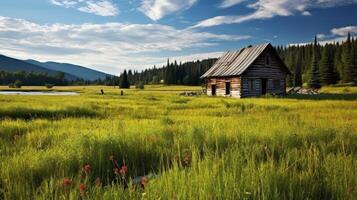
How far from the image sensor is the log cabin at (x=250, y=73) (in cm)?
4028

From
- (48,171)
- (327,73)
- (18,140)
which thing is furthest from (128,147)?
(327,73)

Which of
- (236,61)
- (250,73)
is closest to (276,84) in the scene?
(250,73)

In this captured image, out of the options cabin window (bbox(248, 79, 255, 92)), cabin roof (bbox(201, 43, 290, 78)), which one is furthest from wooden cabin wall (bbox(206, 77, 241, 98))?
cabin window (bbox(248, 79, 255, 92))

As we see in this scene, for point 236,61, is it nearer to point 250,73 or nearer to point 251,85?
point 250,73

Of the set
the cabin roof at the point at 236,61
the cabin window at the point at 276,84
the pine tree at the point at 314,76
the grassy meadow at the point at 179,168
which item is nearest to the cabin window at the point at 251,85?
the cabin roof at the point at 236,61

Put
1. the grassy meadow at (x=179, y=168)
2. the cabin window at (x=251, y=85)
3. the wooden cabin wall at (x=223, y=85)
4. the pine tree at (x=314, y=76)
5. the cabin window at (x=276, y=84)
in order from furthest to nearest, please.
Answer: the pine tree at (x=314, y=76)
the cabin window at (x=276, y=84)
the cabin window at (x=251, y=85)
the wooden cabin wall at (x=223, y=85)
the grassy meadow at (x=179, y=168)

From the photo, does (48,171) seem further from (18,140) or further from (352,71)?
(352,71)

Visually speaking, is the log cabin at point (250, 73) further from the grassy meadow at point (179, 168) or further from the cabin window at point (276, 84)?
the grassy meadow at point (179, 168)

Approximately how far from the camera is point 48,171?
18.4ft

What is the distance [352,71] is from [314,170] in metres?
99.9

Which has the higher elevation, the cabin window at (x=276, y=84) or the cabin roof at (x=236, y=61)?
the cabin roof at (x=236, y=61)

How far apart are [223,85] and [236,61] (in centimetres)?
346

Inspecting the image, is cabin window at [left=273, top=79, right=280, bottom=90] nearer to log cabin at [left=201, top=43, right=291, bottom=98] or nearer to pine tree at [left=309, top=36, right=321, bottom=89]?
log cabin at [left=201, top=43, right=291, bottom=98]

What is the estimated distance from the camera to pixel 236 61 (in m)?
43.1
